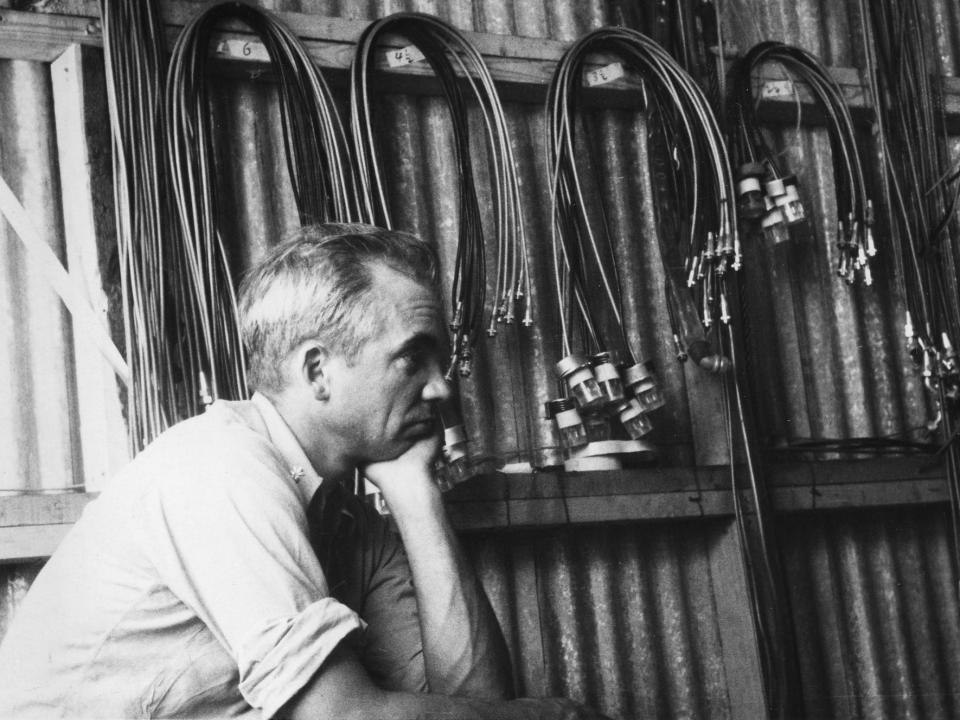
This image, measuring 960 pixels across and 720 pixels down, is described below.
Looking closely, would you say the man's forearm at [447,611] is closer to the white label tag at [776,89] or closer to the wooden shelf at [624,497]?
the wooden shelf at [624,497]

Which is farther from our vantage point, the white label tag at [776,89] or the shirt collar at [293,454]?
the white label tag at [776,89]

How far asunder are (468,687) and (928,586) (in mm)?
1856

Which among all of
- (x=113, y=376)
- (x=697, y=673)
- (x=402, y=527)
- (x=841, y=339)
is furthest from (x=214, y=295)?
(x=841, y=339)

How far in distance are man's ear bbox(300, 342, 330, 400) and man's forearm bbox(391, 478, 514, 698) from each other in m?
0.26

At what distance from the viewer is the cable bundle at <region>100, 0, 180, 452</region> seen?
8.14 feet

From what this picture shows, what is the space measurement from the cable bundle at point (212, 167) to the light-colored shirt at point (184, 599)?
618 millimetres

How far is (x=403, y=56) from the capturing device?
2.96 m

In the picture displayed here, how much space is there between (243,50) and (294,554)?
59.1 inches

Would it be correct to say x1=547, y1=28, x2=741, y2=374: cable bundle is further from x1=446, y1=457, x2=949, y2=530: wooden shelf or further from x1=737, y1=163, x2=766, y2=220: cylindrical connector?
x1=446, y1=457, x2=949, y2=530: wooden shelf

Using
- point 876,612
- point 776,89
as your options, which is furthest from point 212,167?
point 876,612

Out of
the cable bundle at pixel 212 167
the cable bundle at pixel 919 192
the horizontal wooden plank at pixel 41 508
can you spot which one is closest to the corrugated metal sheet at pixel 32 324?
the horizontal wooden plank at pixel 41 508

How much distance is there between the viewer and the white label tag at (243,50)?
278cm

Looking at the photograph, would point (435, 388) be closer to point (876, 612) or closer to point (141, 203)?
point (141, 203)

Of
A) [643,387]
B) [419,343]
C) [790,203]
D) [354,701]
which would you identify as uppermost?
[790,203]
